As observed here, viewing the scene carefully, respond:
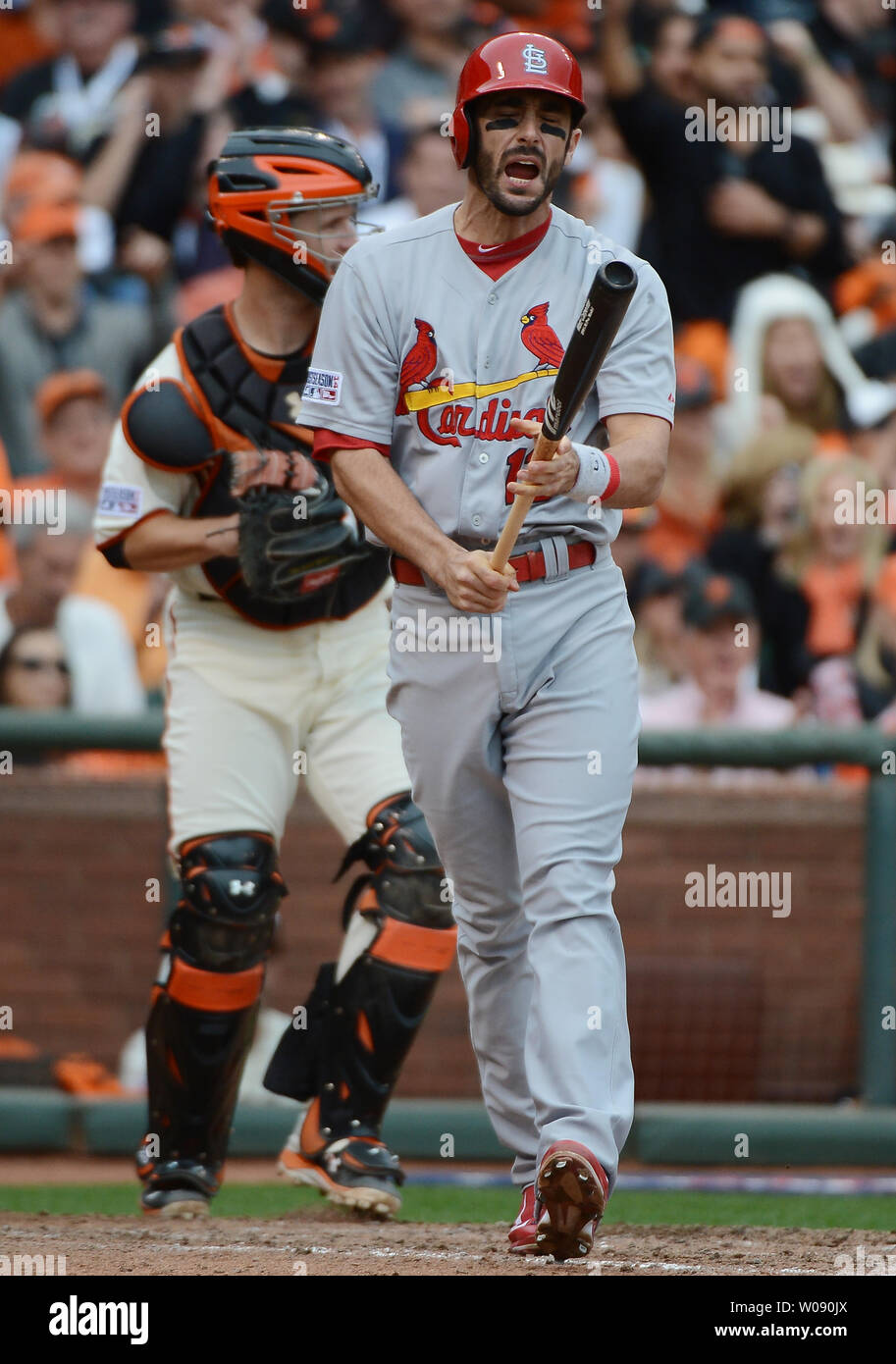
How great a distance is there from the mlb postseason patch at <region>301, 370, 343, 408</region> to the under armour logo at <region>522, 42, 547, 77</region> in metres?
0.65

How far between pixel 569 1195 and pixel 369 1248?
27.8 inches

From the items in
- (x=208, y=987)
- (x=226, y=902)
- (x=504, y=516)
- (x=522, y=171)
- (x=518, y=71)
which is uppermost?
(x=518, y=71)

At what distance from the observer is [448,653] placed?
3.68 m

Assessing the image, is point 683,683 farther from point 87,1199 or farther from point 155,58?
point 155,58

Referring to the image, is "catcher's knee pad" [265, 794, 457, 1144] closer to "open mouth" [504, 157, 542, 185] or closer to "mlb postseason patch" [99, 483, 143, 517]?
"mlb postseason patch" [99, 483, 143, 517]

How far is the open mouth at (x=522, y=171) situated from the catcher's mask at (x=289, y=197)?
1110mm

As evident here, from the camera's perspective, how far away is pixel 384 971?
466 cm

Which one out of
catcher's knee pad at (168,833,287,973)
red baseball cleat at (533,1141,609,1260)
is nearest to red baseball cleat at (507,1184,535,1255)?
red baseball cleat at (533,1141,609,1260)

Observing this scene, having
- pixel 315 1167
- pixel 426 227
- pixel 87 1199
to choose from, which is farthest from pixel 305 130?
pixel 87 1199

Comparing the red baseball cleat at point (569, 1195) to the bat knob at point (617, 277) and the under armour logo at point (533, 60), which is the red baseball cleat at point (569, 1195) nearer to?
the bat knob at point (617, 277)

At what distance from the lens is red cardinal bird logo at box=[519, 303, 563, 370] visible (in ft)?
12.0

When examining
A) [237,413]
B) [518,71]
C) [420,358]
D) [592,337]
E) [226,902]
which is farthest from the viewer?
[237,413]

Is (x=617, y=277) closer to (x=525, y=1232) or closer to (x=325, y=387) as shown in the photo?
(x=325, y=387)

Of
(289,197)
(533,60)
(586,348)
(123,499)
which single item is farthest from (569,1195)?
(289,197)
